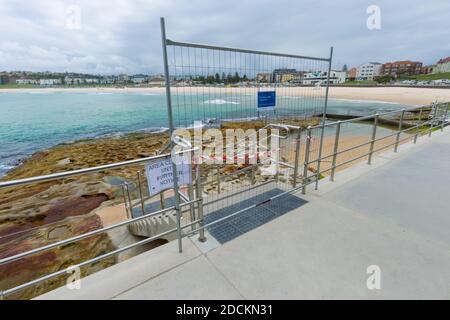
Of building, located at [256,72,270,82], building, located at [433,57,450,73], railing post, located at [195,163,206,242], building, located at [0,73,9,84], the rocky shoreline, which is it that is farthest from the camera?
building, located at [0,73,9,84]

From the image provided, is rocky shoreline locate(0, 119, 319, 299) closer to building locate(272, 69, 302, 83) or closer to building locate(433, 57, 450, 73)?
building locate(272, 69, 302, 83)

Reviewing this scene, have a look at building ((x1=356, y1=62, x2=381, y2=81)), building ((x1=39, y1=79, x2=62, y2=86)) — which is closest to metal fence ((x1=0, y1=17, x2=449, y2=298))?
building ((x1=356, y1=62, x2=381, y2=81))

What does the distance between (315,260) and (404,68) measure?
121652 millimetres

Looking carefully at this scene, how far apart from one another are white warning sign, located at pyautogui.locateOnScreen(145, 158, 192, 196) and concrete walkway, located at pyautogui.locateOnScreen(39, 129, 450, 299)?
69 centimetres

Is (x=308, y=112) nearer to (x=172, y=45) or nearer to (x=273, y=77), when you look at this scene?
(x=273, y=77)

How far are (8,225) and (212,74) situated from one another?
26.6ft

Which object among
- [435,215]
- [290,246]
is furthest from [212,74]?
[435,215]

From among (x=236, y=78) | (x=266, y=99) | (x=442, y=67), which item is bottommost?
(x=266, y=99)

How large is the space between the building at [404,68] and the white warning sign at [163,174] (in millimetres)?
118015

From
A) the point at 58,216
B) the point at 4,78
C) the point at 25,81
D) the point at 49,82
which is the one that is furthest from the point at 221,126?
the point at 25,81

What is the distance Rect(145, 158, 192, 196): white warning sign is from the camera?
6.85ft

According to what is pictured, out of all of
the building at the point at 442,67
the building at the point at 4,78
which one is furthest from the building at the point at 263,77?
the building at the point at 4,78

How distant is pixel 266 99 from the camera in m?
3.09

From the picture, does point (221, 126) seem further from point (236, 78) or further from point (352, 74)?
point (352, 74)
